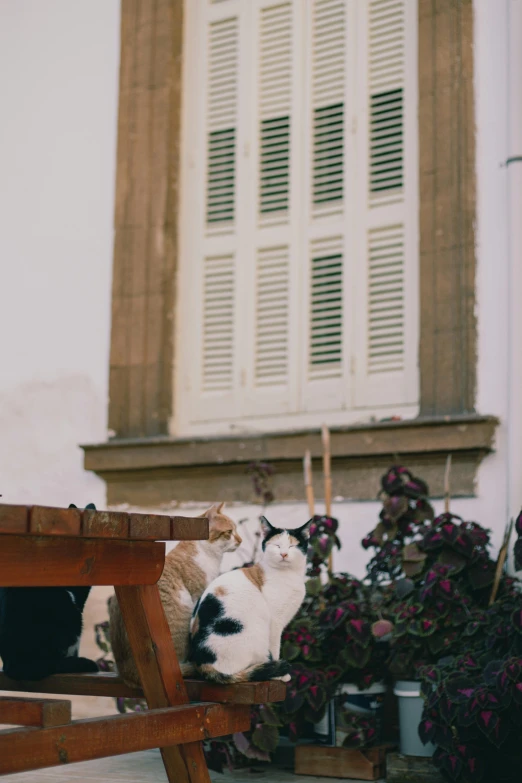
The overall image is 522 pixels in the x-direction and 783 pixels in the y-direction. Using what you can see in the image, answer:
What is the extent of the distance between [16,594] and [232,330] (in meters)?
2.64

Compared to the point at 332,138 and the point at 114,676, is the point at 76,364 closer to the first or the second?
the point at 332,138

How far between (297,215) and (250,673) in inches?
114

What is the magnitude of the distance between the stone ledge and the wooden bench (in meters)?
1.85

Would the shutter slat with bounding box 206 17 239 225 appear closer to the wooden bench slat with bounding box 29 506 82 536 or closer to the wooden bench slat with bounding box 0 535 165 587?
the wooden bench slat with bounding box 0 535 165 587

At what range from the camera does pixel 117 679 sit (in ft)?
9.00

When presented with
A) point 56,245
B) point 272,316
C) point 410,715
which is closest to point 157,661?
point 410,715

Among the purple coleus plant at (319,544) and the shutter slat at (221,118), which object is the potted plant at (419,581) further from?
the shutter slat at (221,118)

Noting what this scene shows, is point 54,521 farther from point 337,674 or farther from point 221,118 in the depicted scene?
point 221,118

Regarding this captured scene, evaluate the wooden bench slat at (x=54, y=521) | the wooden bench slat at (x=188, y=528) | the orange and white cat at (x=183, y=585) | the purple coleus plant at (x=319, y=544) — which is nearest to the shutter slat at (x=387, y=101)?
the purple coleus plant at (x=319, y=544)

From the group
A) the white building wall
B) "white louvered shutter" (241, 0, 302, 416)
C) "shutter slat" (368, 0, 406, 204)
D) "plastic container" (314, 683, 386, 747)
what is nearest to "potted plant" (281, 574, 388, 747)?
"plastic container" (314, 683, 386, 747)

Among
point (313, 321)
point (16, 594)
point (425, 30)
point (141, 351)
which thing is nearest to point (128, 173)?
point (141, 351)

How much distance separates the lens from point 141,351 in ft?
17.1

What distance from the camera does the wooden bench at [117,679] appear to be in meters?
2.10

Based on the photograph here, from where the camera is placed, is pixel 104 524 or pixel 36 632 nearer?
pixel 104 524
